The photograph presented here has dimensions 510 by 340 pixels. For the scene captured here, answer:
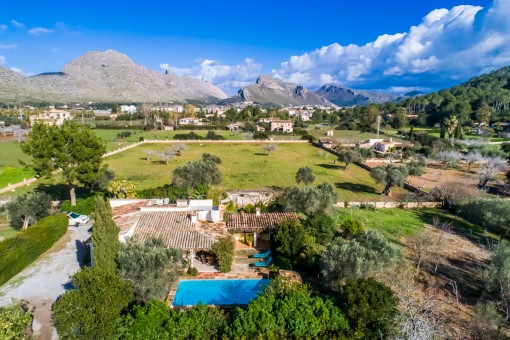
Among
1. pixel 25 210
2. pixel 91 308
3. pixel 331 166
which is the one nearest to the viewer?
pixel 91 308

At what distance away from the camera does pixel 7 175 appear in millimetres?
39281

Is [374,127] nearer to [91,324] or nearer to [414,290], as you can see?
[414,290]

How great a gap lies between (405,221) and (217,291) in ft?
57.1

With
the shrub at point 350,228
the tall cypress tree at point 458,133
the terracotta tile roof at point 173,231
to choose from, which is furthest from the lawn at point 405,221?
the tall cypress tree at point 458,133

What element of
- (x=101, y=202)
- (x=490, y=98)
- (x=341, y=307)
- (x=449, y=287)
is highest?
(x=490, y=98)

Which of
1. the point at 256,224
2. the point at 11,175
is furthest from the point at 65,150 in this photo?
the point at 11,175

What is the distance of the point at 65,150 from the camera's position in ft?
82.9

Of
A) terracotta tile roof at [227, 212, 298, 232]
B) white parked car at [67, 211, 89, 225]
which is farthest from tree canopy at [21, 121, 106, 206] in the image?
terracotta tile roof at [227, 212, 298, 232]

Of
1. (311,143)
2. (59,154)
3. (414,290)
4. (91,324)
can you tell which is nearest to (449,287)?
(414,290)

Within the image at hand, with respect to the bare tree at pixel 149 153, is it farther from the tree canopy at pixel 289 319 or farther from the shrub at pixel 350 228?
the tree canopy at pixel 289 319

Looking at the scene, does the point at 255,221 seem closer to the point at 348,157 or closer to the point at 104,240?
the point at 104,240

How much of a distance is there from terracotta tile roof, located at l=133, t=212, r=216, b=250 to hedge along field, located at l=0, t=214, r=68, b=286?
5419mm

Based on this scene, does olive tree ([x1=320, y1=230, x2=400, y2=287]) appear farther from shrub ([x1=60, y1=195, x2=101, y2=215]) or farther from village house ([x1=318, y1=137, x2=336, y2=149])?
village house ([x1=318, y1=137, x2=336, y2=149])

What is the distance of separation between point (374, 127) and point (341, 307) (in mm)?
94089
